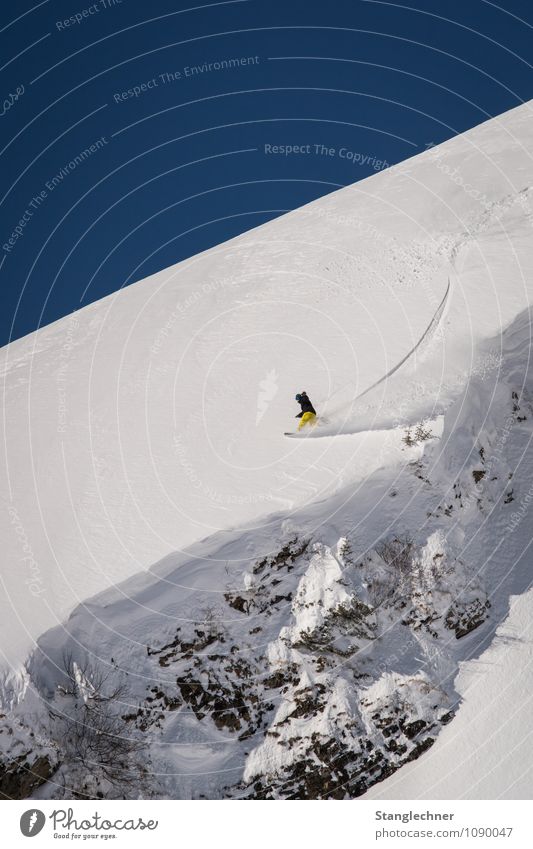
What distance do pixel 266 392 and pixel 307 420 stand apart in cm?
396

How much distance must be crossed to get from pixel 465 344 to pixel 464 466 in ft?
21.5

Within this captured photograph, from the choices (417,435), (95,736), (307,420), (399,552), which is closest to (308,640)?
(399,552)

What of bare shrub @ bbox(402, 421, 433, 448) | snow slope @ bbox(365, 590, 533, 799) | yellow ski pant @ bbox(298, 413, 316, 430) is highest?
yellow ski pant @ bbox(298, 413, 316, 430)

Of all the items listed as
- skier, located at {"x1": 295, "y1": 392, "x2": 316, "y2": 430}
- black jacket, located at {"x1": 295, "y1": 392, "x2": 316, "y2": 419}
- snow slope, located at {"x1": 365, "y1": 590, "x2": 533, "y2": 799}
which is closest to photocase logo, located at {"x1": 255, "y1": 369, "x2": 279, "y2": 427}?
skier, located at {"x1": 295, "y1": 392, "x2": 316, "y2": 430}

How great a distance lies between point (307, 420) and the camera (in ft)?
83.8

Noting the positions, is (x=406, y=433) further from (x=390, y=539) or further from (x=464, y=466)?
(x=390, y=539)

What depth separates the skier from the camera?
25150 millimetres

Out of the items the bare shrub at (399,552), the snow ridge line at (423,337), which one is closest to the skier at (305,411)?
the snow ridge line at (423,337)

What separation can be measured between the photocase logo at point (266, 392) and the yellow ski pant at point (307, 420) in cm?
228

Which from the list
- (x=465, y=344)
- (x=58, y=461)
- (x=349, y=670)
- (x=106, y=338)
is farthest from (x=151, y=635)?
(x=106, y=338)

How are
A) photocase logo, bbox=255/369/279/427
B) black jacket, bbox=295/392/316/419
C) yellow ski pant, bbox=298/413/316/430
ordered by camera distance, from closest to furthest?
black jacket, bbox=295/392/316/419, yellow ski pant, bbox=298/413/316/430, photocase logo, bbox=255/369/279/427

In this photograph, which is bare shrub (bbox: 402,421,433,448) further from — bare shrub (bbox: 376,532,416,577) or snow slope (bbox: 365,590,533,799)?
snow slope (bbox: 365,590,533,799)

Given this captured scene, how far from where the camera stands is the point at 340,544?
2120 cm
